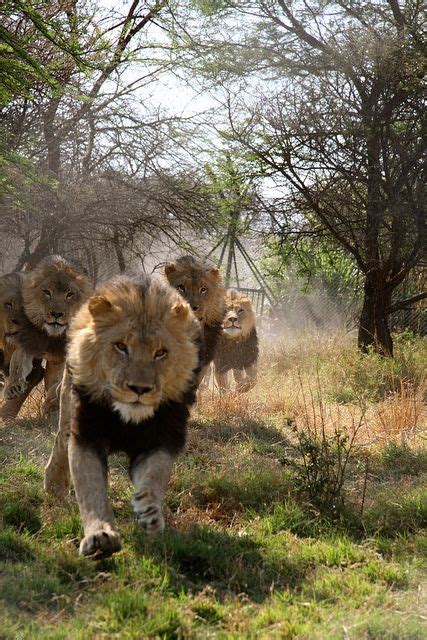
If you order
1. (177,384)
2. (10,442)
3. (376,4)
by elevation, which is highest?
(376,4)

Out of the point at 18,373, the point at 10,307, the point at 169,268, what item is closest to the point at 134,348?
the point at 169,268

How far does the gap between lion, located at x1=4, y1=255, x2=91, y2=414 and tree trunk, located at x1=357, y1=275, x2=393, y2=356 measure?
568 cm

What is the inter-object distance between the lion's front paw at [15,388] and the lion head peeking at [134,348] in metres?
3.24

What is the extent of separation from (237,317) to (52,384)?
3463 mm

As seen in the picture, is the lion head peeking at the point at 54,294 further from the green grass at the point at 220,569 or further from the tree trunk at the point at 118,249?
the tree trunk at the point at 118,249

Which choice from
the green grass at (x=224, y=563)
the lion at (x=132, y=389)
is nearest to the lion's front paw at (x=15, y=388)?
the green grass at (x=224, y=563)

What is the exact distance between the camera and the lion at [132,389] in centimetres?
377

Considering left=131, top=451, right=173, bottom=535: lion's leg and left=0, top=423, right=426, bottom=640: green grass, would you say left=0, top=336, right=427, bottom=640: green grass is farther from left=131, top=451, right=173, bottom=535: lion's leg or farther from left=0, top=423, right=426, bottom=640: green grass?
left=131, top=451, right=173, bottom=535: lion's leg

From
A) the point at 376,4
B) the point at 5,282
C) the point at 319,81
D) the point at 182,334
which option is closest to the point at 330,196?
the point at 319,81

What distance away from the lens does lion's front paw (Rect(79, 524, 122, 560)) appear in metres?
3.48

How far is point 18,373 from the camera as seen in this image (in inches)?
298

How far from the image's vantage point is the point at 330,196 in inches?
431

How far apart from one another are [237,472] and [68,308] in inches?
102

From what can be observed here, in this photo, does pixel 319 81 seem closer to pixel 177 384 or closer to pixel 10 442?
pixel 10 442
